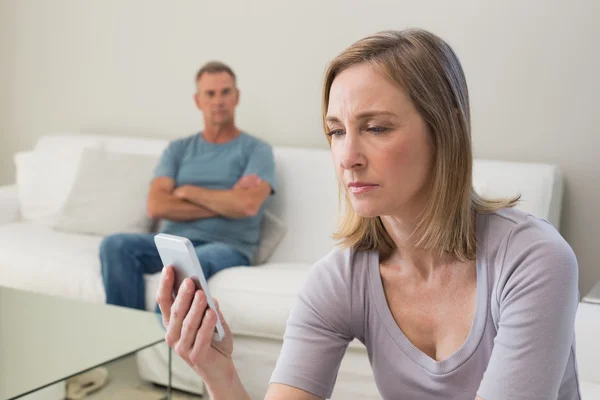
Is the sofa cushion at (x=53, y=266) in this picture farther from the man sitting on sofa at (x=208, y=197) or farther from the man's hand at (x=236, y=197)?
the man's hand at (x=236, y=197)

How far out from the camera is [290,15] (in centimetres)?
368

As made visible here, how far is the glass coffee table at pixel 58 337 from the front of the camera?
2057mm

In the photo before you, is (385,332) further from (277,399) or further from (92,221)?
(92,221)

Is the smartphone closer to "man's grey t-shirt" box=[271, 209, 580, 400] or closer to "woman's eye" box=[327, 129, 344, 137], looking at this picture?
"man's grey t-shirt" box=[271, 209, 580, 400]

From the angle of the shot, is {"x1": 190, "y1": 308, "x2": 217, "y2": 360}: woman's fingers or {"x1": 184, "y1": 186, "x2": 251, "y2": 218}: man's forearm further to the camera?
{"x1": 184, "y1": 186, "x2": 251, "y2": 218}: man's forearm

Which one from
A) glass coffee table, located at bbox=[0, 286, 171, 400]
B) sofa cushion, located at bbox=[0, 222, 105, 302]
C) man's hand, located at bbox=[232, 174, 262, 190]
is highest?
man's hand, located at bbox=[232, 174, 262, 190]

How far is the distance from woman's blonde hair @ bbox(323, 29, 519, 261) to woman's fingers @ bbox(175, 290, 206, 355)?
0.30 meters

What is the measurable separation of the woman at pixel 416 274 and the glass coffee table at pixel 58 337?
985mm

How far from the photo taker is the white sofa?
2596 millimetres

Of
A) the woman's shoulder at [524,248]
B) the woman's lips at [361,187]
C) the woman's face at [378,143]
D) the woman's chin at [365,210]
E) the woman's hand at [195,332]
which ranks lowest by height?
the woman's hand at [195,332]

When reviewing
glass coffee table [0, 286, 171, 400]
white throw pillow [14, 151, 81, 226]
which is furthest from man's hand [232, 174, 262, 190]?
white throw pillow [14, 151, 81, 226]

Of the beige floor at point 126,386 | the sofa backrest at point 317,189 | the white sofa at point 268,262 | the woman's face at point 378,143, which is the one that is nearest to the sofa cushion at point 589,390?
the white sofa at point 268,262

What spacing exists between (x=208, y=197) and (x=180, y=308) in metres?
2.07

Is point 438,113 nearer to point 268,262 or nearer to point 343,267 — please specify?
point 343,267
